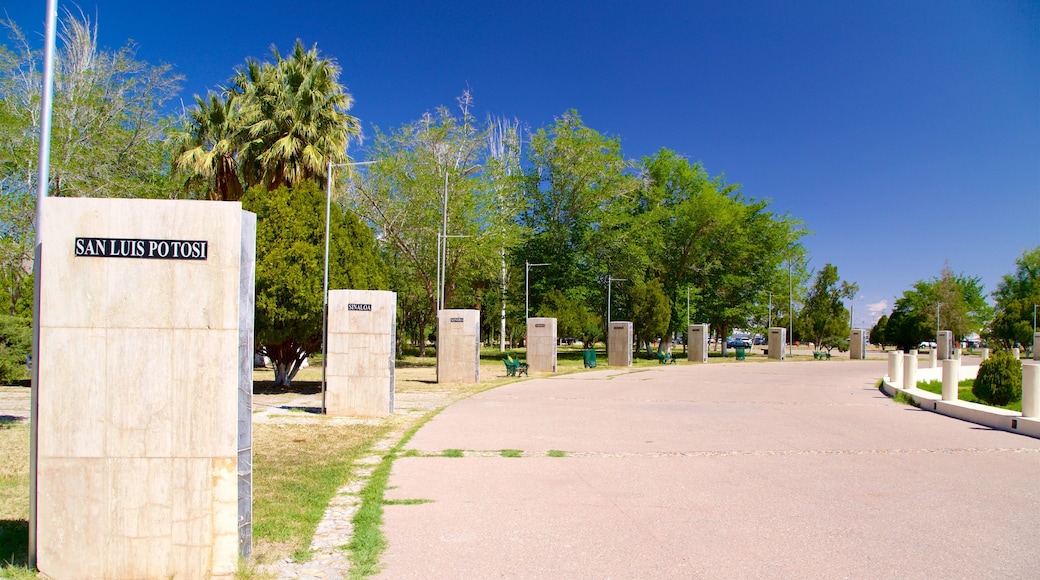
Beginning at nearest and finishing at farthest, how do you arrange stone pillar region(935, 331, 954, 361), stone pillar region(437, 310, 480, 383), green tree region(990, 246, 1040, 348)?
stone pillar region(437, 310, 480, 383) → stone pillar region(935, 331, 954, 361) → green tree region(990, 246, 1040, 348)

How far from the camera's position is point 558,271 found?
50.2m

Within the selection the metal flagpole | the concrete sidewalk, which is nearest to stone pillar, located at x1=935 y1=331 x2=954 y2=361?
the concrete sidewalk

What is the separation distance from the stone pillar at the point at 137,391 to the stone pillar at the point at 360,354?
9990mm

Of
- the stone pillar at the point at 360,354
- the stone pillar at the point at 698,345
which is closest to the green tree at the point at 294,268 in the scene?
the stone pillar at the point at 360,354

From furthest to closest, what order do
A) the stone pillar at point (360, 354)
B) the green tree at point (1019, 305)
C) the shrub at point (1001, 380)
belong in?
the green tree at point (1019, 305), the shrub at point (1001, 380), the stone pillar at point (360, 354)

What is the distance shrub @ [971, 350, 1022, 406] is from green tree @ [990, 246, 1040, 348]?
51630 mm

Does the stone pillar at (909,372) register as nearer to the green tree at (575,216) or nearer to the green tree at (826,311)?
the green tree at (575,216)

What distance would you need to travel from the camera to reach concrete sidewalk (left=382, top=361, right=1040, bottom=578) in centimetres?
537

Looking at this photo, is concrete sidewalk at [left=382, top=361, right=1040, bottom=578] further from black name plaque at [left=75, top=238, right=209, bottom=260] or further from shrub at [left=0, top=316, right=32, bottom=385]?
shrub at [left=0, top=316, right=32, bottom=385]

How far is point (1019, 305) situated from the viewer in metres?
64.4

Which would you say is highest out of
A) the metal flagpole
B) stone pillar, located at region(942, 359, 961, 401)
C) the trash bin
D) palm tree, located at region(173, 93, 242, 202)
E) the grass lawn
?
palm tree, located at region(173, 93, 242, 202)

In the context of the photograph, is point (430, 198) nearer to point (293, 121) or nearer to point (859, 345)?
point (293, 121)

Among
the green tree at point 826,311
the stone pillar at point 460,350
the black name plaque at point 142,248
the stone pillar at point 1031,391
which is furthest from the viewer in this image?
the green tree at point 826,311

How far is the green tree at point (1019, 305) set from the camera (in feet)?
202
